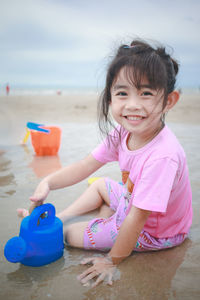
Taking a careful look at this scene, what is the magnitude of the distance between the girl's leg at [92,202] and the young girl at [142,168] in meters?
0.30

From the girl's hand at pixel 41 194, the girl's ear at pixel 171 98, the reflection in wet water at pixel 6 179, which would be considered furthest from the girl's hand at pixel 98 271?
the reflection in wet water at pixel 6 179

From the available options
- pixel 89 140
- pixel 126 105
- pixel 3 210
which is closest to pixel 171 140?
pixel 126 105

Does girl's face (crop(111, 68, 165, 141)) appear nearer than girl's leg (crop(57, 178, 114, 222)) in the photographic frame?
Yes

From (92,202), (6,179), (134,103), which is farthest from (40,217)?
(6,179)

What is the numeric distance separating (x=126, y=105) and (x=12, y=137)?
3.35 metres

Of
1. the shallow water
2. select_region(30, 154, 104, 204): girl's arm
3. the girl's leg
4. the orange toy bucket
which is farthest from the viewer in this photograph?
the orange toy bucket

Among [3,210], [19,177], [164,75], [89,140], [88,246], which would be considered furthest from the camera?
[89,140]

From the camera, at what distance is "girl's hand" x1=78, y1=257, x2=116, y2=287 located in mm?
1233

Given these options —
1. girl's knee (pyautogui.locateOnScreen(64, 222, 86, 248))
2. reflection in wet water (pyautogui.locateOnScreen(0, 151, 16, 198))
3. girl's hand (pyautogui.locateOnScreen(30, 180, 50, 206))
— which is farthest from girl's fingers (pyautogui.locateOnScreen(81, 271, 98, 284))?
reflection in wet water (pyautogui.locateOnScreen(0, 151, 16, 198))

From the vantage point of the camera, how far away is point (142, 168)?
4.43 ft

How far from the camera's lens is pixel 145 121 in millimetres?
1332

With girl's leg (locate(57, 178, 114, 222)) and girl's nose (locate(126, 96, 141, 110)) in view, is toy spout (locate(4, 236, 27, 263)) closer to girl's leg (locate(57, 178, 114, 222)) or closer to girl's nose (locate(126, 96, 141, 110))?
girl's leg (locate(57, 178, 114, 222))

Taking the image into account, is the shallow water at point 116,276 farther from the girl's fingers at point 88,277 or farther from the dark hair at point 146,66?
the dark hair at point 146,66

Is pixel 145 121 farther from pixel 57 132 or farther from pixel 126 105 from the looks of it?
pixel 57 132
